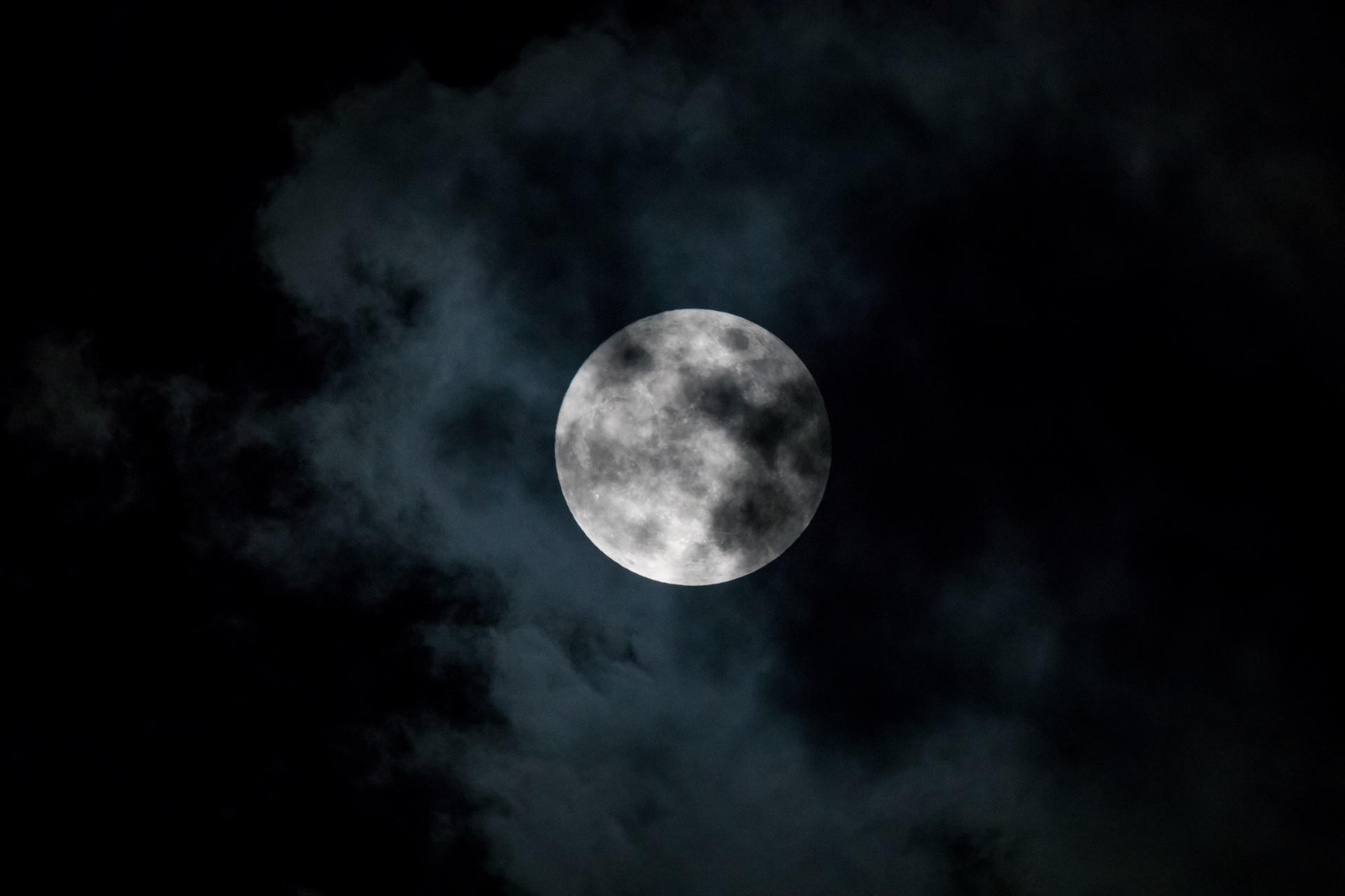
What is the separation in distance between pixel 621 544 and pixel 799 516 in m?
6.46

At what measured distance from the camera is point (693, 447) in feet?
70.5

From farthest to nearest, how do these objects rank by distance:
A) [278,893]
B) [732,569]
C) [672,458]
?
[278,893]
[732,569]
[672,458]

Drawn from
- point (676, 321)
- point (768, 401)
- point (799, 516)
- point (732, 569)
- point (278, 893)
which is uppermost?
point (676, 321)

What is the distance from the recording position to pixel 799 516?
23516mm

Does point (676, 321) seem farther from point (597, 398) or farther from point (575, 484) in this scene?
point (575, 484)

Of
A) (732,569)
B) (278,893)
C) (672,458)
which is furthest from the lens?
(278,893)

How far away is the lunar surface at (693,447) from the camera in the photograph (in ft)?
71.1

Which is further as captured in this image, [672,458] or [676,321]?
[676,321]

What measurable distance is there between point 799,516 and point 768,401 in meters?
4.39

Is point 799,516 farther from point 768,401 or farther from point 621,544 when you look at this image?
point 621,544

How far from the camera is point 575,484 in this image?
23.7 m

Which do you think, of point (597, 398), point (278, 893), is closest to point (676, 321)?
point (597, 398)

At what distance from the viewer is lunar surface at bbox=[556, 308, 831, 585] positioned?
21672 millimetres

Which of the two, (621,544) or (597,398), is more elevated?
(597,398)
